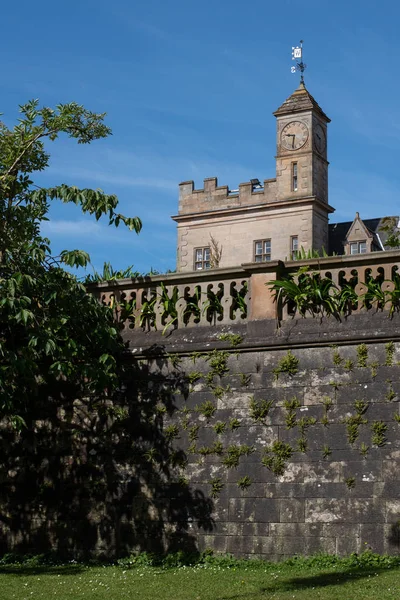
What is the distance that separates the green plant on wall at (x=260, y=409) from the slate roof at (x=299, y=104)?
→ 35925mm

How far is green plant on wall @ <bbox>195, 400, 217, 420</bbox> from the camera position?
11289mm

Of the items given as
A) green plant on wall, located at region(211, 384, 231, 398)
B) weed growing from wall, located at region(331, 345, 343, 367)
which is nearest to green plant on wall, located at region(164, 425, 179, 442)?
green plant on wall, located at region(211, 384, 231, 398)

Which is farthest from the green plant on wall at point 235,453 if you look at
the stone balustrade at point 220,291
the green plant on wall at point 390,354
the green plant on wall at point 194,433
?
the green plant on wall at point 390,354

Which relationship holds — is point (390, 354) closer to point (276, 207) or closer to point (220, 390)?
point (220, 390)

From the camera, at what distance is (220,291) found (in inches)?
464

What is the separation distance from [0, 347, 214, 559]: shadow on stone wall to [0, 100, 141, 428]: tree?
0.34m

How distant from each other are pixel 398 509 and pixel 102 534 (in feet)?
12.6

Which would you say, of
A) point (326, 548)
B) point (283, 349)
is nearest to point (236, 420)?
point (283, 349)

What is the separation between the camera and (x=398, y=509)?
32.5 feet

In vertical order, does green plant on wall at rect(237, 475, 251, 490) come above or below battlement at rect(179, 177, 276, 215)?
below

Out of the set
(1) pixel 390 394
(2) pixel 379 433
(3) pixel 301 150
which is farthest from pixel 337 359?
(3) pixel 301 150

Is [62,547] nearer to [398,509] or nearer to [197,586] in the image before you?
[197,586]

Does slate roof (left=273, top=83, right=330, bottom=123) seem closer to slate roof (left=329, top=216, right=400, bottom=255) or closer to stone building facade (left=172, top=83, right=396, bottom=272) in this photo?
stone building facade (left=172, top=83, right=396, bottom=272)

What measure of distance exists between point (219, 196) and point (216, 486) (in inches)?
1415
